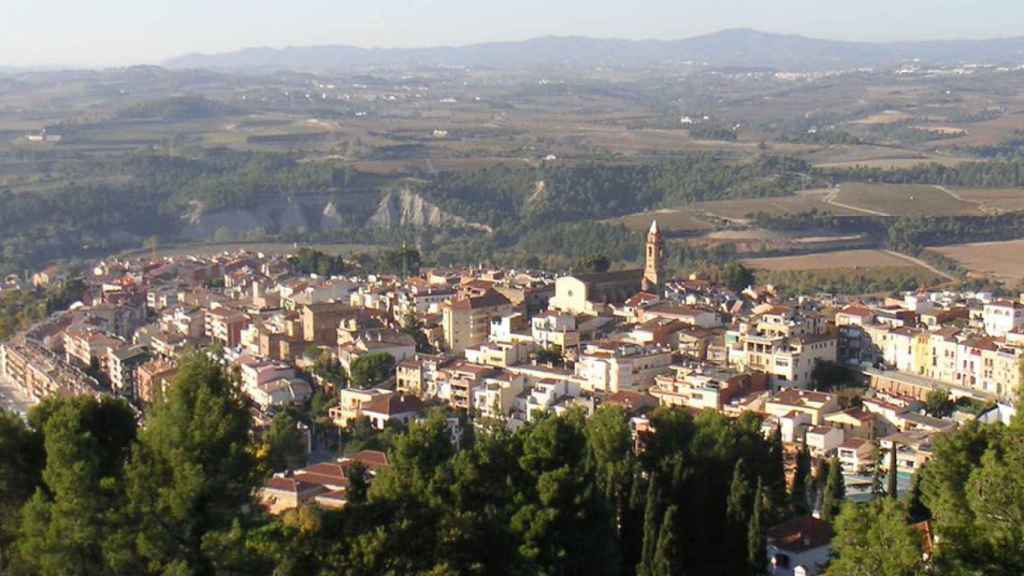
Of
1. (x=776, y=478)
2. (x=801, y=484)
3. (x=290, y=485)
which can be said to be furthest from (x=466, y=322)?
(x=776, y=478)

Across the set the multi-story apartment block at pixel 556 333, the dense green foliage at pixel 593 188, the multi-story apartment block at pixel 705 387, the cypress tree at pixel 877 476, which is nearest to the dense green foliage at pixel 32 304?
the multi-story apartment block at pixel 556 333

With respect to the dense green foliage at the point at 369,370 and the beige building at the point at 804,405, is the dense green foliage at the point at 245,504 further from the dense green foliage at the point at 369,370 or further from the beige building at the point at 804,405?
the dense green foliage at the point at 369,370

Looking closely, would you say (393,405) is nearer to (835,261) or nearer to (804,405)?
(804,405)

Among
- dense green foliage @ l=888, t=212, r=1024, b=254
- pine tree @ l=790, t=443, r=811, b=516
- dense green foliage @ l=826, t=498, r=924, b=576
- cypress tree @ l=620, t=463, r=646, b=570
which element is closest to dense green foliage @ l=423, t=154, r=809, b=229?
dense green foliage @ l=888, t=212, r=1024, b=254

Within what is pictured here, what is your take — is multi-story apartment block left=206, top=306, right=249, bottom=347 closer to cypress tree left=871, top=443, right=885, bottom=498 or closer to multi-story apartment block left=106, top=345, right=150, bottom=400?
multi-story apartment block left=106, top=345, right=150, bottom=400

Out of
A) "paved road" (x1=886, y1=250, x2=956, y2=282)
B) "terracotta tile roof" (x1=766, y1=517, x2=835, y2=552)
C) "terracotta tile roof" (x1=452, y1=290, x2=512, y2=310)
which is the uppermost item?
Result: "terracotta tile roof" (x1=766, y1=517, x2=835, y2=552)

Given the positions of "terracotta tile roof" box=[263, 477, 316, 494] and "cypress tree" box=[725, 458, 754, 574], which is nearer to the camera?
"cypress tree" box=[725, 458, 754, 574]
